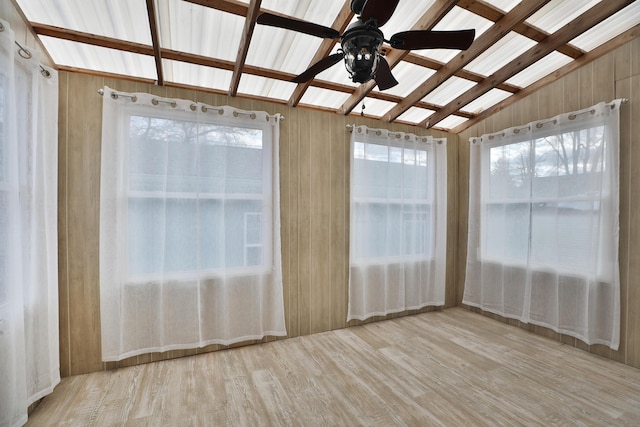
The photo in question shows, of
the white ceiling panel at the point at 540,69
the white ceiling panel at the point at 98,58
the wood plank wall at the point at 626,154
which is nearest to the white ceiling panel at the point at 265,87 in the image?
the white ceiling panel at the point at 98,58

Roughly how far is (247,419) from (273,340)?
1134 mm

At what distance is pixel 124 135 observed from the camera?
238 cm

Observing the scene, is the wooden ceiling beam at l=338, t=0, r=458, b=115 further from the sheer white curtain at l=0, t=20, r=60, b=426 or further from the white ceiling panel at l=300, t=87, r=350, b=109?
the sheer white curtain at l=0, t=20, r=60, b=426

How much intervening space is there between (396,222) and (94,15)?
3.22 metres

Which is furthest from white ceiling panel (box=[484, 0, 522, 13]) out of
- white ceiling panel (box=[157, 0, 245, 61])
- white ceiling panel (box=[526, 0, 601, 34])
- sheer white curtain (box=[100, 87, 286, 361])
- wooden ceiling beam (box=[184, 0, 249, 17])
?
sheer white curtain (box=[100, 87, 286, 361])

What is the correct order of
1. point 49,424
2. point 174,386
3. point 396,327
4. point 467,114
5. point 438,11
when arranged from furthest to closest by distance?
point 467,114 → point 396,327 → point 174,386 → point 438,11 → point 49,424

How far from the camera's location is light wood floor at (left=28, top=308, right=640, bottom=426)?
1.87 meters

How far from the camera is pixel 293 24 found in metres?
1.47

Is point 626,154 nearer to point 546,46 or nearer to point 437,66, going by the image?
point 546,46

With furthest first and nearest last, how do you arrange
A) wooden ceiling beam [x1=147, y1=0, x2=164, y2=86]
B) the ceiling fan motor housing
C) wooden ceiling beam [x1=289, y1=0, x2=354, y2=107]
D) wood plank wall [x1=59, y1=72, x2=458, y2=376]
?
1. wood plank wall [x1=59, y1=72, x2=458, y2=376]
2. wooden ceiling beam [x1=289, y1=0, x2=354, y2=107]
3. wooden ceiling beam [x1=147, y1=0, x2=164, y2=86]
4. the ceiling fan motor housing

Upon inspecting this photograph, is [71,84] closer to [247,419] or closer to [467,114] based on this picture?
[247,419]

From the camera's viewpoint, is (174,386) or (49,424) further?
(174,386)

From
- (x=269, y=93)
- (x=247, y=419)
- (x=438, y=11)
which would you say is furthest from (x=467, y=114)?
(x=247, y=419)

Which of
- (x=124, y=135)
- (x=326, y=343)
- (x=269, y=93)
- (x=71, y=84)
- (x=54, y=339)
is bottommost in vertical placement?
(x=326, y=343)
